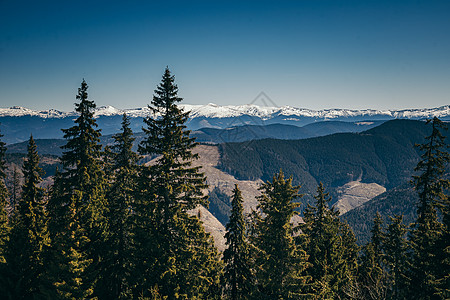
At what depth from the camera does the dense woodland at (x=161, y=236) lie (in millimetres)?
17859

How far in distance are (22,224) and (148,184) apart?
51.6 feet

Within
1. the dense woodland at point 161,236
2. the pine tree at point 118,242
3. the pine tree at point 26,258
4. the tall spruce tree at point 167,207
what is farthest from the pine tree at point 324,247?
the pine tree at point 26,258

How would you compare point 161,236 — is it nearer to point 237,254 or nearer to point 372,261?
point 237,254

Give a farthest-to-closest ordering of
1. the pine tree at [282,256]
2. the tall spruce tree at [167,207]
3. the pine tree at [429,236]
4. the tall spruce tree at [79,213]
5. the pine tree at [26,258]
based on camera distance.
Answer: the pine tree at [26,258], the pine tree at [429,236], the pine tree at [282,256], the tall spruce tree at [79,213], the tall spruce tree at [167,207]

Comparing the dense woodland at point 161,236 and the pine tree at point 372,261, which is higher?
the dense woodland at point 161,236

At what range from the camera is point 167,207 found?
17.7 meters

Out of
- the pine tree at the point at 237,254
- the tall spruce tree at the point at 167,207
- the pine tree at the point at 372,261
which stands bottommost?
the pine tree at the point at 372,261

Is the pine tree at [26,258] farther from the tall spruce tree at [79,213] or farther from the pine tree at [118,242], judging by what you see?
the pine tree at [118,242]

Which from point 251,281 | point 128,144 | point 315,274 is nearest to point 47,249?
point 128,144

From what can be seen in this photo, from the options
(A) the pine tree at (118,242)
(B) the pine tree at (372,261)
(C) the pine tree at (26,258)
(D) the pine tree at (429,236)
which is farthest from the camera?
(B) the pine tree at (372,261)

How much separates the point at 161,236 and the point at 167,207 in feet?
5.92

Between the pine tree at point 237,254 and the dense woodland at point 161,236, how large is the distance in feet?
0.38

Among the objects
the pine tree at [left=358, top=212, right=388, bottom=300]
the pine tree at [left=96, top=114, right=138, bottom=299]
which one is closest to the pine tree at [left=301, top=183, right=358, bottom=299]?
the pine tree at [left=358, top=212, right=388, bottom=300]

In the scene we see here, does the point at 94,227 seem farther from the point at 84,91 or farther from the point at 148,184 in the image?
the point at 84,91
